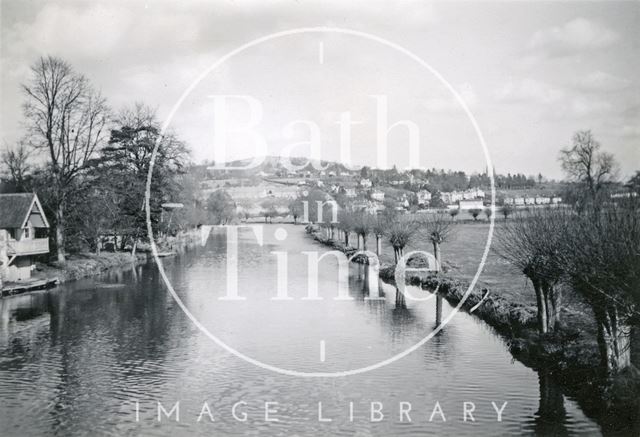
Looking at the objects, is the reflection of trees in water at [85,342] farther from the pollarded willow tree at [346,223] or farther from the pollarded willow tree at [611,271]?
the pollarded willow tree at [346,223]

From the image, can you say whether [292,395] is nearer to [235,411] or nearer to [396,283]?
[235,411]

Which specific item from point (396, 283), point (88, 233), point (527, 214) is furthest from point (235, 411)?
point (88, 233)

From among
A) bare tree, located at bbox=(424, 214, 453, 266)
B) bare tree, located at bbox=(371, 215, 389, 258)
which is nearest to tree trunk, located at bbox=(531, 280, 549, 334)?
bare tree, located at bbox=(424, 214, 453, 266)

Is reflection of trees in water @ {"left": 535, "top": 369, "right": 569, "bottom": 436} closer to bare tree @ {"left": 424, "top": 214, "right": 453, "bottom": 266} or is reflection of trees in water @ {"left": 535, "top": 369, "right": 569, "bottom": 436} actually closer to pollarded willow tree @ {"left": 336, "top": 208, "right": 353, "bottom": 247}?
bare tree @ {"left": 424, "top": 214, "right": 453, "bottom": 266}

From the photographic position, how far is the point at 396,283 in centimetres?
3509

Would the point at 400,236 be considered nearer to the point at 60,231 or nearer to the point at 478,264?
the point at 478,264

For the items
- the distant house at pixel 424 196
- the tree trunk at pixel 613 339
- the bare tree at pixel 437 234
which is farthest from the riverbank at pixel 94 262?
the distant house at pixel 424 196

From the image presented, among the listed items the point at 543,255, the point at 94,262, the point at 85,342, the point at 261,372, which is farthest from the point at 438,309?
the point at 94,262

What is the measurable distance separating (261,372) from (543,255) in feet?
30.4

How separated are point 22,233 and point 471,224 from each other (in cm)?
6769

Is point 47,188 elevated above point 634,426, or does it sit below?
above

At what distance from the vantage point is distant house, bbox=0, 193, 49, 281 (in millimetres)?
32312

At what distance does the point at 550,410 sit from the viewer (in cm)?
1429

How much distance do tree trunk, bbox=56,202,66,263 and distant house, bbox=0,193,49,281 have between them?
1939mm
